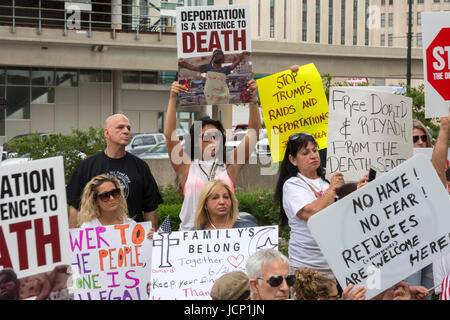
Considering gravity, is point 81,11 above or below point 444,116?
above

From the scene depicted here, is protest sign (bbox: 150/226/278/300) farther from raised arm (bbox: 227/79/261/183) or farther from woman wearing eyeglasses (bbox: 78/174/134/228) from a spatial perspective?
raised arm (bbox: 227/79/261/183)

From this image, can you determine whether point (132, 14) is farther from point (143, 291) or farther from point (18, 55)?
point (143, 291)

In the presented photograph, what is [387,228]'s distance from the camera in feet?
11.5

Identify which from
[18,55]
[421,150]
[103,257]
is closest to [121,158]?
[103,257]

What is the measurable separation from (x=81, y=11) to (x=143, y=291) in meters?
32.9

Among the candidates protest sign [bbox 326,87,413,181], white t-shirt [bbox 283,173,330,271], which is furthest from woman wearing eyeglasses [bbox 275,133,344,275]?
protest sign [bbox 326,87,413,181]

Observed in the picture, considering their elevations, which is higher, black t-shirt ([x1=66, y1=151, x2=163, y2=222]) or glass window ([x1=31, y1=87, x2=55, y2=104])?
glass window ([x1=31, y1=87, x2=55, y2=104])

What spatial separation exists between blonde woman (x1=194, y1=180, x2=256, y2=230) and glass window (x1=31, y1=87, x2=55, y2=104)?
3390cm

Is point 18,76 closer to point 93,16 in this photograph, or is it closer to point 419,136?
point 93,16

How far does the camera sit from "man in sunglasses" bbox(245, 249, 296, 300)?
3.36m

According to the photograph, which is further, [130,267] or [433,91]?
[433,91]

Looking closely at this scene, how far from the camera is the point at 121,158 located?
5242mm

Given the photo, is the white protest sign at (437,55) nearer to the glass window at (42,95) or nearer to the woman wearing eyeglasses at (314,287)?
the woman wearing eyeglasses at (314,287)

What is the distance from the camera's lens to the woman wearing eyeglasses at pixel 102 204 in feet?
14.8
